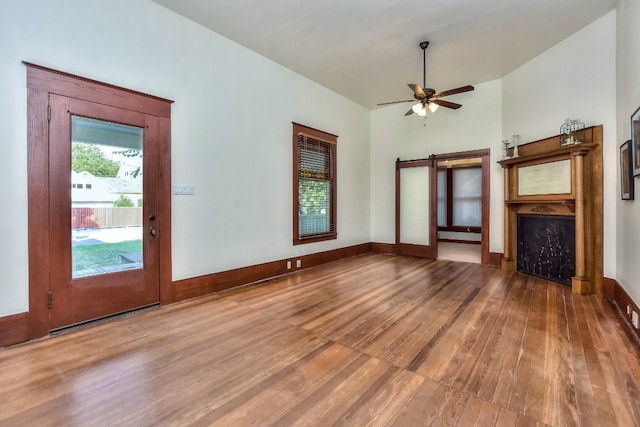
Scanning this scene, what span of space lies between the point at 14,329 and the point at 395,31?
5350 millimetres

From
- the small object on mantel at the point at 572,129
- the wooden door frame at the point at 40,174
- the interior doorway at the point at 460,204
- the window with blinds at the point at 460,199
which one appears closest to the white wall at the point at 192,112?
the wooden door frame at the point at 40,174

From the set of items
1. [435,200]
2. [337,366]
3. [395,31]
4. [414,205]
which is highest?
[395,31]

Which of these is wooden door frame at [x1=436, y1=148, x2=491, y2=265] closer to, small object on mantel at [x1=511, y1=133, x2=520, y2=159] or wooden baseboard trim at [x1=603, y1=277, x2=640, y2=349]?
small object on mantel at [x1=511, y1=133, x2=520, y2=159]

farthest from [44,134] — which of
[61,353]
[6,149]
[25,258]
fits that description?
[61,353]

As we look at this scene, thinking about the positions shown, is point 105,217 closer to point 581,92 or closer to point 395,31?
point 395,31

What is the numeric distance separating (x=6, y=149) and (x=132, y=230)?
1.25 metres

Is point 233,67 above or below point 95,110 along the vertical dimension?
above

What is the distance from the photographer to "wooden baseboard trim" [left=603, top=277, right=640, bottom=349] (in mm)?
2769

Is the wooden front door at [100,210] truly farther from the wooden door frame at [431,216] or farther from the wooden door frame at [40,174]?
the wooden door frame at [431,216]

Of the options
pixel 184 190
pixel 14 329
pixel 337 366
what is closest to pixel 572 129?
pixel 337 366

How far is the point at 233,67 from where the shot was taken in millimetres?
4367

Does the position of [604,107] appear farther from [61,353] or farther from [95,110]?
[61,353]

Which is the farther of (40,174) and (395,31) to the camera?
(395,31)

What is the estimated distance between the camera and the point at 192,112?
3.88 metres
